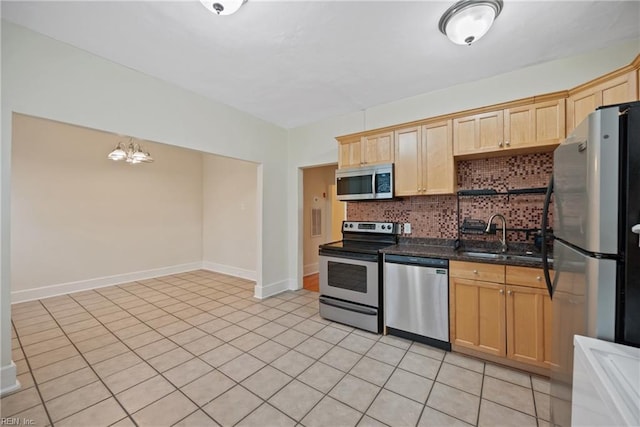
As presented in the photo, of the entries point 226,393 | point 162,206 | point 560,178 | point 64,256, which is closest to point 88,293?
point 64,256

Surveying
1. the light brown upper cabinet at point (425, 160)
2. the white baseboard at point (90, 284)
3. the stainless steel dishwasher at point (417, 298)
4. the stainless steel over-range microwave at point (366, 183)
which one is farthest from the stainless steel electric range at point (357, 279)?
the white baseboard at point (90, 284)

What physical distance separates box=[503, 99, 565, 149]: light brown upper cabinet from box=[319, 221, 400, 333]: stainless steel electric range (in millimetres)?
1505

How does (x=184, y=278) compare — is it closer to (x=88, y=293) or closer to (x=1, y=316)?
(x=88, y=293)

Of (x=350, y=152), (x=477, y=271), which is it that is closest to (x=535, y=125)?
(x=477, y=271)

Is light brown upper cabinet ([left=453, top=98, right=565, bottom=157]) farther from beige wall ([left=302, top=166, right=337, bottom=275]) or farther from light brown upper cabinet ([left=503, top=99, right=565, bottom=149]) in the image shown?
beige wall ([left=302, top=166, right=337, bottom=275])

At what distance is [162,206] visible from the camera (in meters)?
5.28

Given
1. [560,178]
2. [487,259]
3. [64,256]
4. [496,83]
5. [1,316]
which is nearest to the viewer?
[560,178]

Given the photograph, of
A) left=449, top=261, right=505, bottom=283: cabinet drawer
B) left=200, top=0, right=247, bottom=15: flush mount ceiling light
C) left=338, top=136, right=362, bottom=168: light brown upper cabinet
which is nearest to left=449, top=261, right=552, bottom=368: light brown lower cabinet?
left=449, top=261, right=505, bottom=283: cabinet drawer

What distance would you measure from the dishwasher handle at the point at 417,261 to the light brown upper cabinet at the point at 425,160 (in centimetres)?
76

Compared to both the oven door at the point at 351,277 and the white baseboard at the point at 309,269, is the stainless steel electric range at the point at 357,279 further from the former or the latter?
the white baseboard at the point at 309,269

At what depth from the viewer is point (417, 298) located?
8.26 ft

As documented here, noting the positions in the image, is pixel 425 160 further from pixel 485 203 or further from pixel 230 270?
pixel 230 270

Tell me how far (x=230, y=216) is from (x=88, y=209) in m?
2.33

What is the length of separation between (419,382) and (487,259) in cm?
118
